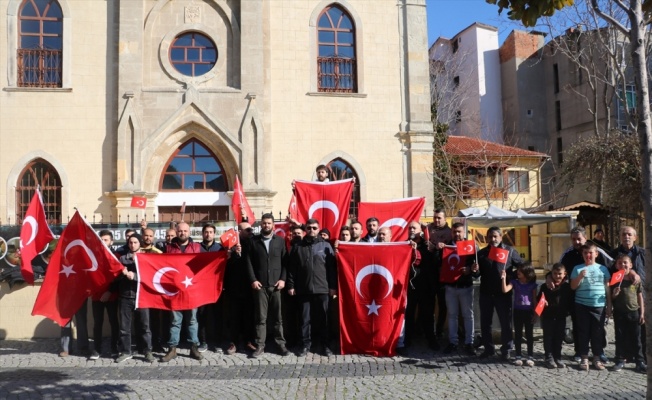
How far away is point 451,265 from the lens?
374 inches

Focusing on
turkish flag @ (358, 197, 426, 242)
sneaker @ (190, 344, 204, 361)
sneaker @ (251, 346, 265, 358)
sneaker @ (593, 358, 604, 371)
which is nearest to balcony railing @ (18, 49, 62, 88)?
turkish flag @ (358, 197, 426, 242)

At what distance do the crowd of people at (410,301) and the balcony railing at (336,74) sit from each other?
9176mm

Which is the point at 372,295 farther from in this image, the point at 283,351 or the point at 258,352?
the point at 258,352

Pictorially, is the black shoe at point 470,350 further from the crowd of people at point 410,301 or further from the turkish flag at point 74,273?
the turkish flag at point 74,273

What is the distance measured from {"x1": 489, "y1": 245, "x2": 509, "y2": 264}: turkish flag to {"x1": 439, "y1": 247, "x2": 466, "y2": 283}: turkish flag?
463mm

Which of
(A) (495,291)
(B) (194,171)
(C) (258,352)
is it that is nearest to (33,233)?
(C) (258,352)

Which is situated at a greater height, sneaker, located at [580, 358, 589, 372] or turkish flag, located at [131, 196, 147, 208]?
turkish flag, located at [131, 196, 147, 208]

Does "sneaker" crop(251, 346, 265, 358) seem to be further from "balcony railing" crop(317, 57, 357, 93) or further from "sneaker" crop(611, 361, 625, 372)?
"balcony railing" crop(317, 57, 357, 93)

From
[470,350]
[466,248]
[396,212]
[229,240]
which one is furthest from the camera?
[396,212]

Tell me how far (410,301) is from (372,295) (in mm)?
778

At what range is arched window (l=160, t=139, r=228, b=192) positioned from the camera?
18203mm

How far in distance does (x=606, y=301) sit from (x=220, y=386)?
221 inches

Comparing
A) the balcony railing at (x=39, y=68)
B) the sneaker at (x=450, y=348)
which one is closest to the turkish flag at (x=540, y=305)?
the sneaker at (x=450, y=348)

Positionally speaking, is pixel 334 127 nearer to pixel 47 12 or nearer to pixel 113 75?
pixel 113 75
